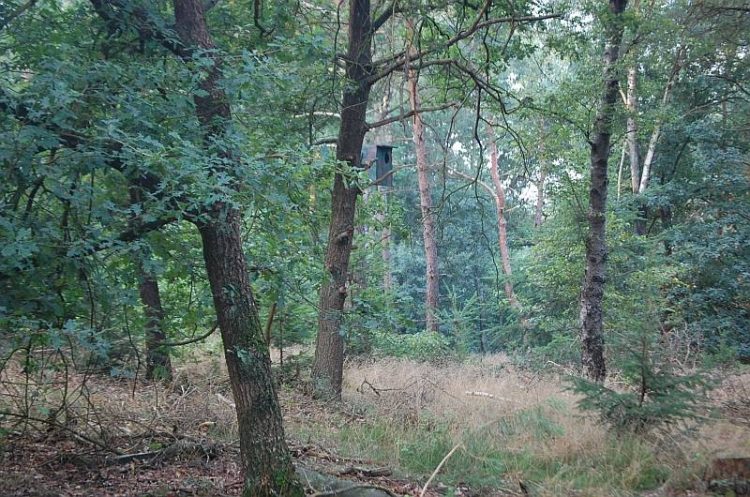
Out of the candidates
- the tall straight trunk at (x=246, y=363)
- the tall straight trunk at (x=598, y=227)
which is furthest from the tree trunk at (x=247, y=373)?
the tall straight trunk at (x=598, y=227)

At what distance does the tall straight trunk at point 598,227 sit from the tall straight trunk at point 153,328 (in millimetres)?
6780

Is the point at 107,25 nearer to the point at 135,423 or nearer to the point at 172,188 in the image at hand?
the point at 172,188

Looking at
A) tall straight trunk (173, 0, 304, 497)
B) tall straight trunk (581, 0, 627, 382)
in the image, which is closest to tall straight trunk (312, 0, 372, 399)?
tall straight trunk (581, 0, 627, 382)

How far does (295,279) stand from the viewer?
5.85m

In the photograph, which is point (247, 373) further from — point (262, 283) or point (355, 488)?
point (355, 488)

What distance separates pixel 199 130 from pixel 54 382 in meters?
2.84

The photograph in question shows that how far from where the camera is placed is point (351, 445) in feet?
24.1

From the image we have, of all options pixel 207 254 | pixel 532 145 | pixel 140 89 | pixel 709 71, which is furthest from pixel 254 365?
pixel 709 71

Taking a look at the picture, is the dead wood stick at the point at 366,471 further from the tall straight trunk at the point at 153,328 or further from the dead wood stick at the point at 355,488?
the tall straight trunk at the point at 153,328

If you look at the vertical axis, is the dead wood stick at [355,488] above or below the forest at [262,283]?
below

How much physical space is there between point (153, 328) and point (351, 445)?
3038 mm

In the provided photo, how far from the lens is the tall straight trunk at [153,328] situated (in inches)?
216

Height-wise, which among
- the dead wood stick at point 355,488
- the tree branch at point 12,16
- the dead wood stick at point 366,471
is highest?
the tree branch at point 12,16

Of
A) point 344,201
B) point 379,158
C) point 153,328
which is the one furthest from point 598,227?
point 153,328
